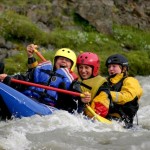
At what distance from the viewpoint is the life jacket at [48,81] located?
704 centimetres

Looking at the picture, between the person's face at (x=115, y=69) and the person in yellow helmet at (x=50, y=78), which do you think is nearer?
the person in yellow helmet at (x=50, y=78)

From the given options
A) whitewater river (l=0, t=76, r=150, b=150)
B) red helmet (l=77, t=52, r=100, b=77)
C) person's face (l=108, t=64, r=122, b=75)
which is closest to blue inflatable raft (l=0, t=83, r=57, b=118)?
whitewater river (l=0, t=76, r=150, b=150)

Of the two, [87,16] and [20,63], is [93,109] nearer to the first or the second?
[20,63]

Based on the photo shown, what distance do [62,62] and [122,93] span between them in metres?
1.09

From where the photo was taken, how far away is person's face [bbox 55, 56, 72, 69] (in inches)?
294

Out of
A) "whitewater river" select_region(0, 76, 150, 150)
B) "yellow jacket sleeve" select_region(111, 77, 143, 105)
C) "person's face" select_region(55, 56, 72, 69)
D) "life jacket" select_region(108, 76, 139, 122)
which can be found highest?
"person's face" select_region(55, 56, 72, 69)

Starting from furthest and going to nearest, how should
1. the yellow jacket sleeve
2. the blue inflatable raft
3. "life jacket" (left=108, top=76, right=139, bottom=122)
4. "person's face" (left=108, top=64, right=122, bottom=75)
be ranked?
1. "person's face" (left=108, top=64, right=122, bottom=75)
2. "life jacket" (left=108, top=76, right=139, bottom=122)
3. the yellow jacket sleeve
4. the blue inflatable raft

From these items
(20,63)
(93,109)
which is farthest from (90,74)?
(20,63)

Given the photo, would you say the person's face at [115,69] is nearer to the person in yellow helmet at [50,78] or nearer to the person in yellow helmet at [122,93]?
the person in yellow helmet at [122,93]

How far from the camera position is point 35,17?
1563 cm

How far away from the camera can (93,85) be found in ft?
24.0

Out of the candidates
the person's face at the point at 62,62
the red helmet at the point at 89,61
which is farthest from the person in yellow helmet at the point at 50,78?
the red helmet at the point at 89,61

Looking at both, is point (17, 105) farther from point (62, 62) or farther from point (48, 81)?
point (62, 62)

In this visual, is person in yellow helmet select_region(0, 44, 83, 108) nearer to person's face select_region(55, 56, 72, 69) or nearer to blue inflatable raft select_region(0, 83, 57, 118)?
person's face select_region(55, 56, 72, 69)
